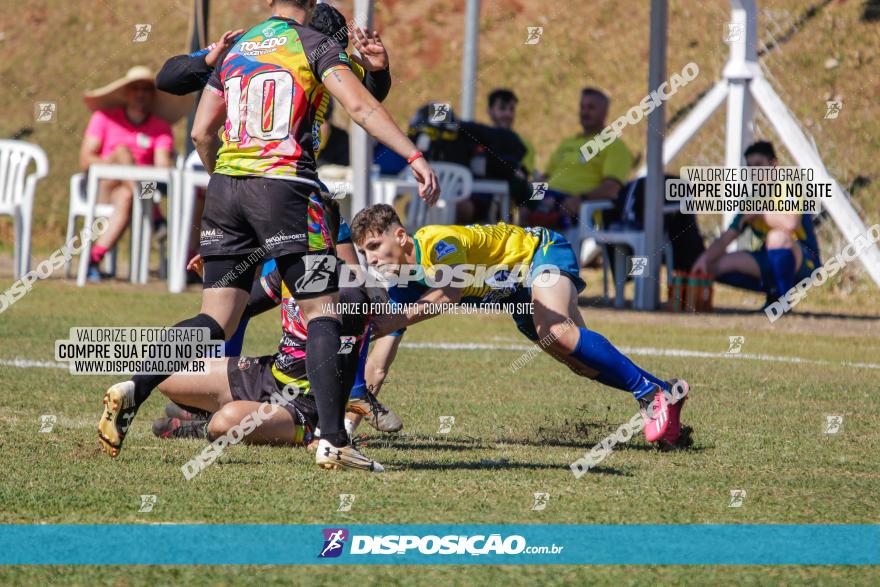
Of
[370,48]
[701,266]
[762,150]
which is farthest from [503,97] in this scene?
[370,48]

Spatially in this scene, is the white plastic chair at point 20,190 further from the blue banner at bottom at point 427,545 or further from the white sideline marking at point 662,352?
the blue banner at bottom at point 427,545

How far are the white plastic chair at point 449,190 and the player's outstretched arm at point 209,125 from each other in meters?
7.04

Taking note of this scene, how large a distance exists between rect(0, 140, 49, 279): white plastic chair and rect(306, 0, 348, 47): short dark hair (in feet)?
27.6

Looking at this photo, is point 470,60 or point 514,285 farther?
point 470,60

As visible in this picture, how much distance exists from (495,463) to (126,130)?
943 centimetres

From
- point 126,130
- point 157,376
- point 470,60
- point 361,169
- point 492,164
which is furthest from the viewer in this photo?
point 470,60

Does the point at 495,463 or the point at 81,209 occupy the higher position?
the point at 81,209

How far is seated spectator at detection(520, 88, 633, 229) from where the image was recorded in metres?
13.9

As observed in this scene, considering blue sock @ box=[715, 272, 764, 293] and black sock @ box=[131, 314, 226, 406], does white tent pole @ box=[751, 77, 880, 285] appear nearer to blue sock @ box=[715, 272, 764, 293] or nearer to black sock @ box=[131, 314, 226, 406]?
blue sock @ box=[715, 272, 764, 293]

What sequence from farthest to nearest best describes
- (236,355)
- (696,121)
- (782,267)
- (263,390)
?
(696,121) → (782,267) → (236,355) → (263,390)

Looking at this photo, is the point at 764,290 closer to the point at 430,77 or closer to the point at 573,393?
the point at 573,393

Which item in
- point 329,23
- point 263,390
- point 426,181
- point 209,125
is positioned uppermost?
point 329,23

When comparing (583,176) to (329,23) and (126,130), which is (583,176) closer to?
(126,130)

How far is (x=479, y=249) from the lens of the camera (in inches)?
248
